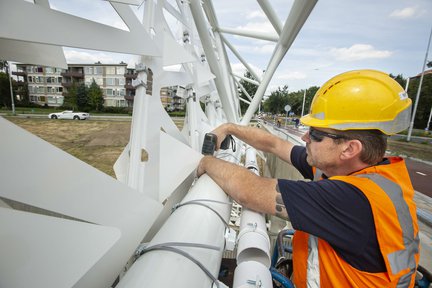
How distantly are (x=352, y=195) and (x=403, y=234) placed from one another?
0.94ft

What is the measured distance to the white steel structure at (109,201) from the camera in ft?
2.36

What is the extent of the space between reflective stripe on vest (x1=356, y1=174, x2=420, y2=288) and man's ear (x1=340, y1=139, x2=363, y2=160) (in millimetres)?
146

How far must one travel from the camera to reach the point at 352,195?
107cm

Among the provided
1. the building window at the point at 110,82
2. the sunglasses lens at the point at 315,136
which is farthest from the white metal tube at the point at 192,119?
the building window at the point at 110,82

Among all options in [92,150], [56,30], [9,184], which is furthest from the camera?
[92,150]

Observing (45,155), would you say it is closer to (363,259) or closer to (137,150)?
(137,150)

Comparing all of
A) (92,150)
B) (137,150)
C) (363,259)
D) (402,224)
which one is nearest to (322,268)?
(363,259)

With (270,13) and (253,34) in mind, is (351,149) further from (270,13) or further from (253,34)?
(253,34)

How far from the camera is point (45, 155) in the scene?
2.66ft

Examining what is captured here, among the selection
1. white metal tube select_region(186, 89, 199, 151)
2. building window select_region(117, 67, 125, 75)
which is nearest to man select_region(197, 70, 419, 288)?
white metal tube select_region(186, 89, 199, 151)

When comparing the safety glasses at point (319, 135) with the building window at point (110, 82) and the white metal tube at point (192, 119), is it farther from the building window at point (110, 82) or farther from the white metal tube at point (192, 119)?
the building window at point (110, 82)

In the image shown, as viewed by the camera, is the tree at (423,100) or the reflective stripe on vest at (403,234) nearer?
the reflective stripe on vest at (403,234)

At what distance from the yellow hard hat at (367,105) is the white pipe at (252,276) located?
804 millimetres

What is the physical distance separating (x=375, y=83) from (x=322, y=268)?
3.31ft
